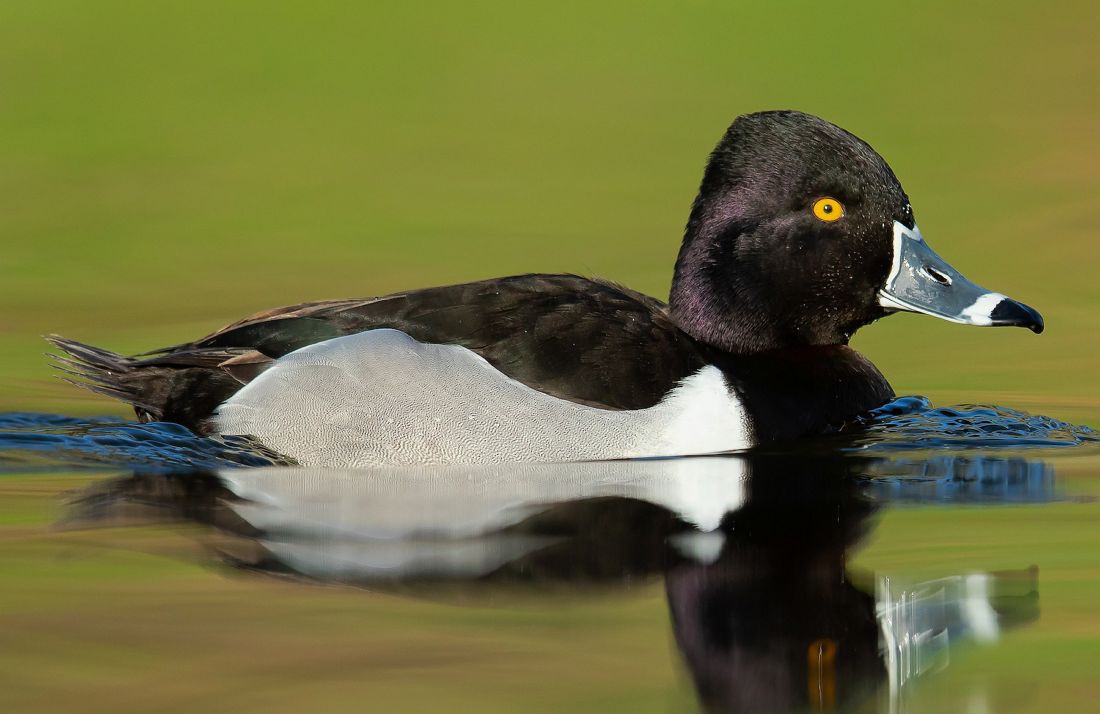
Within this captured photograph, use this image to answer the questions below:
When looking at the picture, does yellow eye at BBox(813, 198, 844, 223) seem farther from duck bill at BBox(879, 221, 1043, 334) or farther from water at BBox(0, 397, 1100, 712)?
water at BBox(0, 397, 1100, 712)

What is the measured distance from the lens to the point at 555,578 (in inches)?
203

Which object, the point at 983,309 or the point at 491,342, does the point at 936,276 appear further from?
the point at 491,342

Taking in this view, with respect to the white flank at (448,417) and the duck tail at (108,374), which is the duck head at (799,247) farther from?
the duck tail at (108,374)

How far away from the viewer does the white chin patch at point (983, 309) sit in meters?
7.30

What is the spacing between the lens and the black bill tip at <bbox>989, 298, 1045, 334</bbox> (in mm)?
7105

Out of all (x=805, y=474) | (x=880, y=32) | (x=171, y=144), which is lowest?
(x=805, y=474)

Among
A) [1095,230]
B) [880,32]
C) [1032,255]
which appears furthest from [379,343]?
[880,32]

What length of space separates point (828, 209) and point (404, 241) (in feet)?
16.8

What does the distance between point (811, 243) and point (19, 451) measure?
386 centimetres

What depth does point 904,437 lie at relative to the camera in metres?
7.41

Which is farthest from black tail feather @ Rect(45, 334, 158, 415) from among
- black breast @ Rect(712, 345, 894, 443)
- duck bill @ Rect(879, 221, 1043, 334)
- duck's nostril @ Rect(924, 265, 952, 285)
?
duck's nostril @ Rect(924, 265, 952, 285)

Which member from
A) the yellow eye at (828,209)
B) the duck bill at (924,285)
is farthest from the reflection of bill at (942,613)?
the yellow eye at (828,209)

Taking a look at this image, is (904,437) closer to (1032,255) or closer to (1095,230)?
(1032,255)

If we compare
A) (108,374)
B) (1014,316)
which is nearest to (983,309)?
(1014,316)
